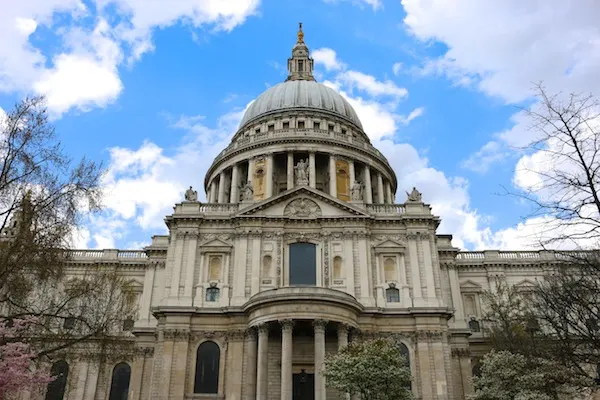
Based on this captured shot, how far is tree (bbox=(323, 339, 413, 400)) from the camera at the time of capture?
26938 millimetres

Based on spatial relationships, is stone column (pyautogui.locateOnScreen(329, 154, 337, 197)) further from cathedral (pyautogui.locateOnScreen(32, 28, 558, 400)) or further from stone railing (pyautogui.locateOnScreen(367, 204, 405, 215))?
stone railing (pyautogui.locateOnScreen(367, 204, 405, 215))

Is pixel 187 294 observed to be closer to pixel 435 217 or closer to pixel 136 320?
pixel 136 320

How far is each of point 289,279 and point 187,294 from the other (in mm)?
7417

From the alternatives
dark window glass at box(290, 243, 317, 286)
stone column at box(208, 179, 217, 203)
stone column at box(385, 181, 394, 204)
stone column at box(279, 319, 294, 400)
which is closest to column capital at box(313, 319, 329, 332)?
stone column at box(279, 319, 294, 400)

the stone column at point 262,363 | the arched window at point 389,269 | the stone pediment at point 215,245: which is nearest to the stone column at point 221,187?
the stone pediment at point 215,245

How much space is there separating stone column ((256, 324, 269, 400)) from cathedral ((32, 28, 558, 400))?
68mm

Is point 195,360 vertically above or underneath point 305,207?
underneath

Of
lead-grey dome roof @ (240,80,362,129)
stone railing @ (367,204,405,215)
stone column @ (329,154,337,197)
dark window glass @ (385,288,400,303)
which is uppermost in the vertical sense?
lead-grey dome roof @ (240,80,362,129)

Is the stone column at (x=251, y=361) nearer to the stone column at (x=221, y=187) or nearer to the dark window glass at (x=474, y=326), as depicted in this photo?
the dark window glass at (x=474, y=326)

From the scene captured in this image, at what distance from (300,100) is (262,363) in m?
39.1

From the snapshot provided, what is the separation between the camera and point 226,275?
39.4m

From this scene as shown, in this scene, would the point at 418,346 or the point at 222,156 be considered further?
the point at 222,156

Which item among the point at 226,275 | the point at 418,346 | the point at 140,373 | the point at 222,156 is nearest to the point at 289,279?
the point at 226,275

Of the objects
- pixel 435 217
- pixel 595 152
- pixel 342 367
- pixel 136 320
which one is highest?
pixel 435 217
